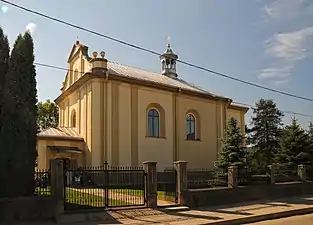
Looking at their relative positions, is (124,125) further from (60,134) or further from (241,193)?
(241,193)

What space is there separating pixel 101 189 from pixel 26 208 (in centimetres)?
374

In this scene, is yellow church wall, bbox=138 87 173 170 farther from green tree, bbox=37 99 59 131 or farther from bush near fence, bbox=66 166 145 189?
green tree, bbox=37 99 59 131

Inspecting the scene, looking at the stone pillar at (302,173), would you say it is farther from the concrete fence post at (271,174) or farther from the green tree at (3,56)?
the green tree at (3,56)

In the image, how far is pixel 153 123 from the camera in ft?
104

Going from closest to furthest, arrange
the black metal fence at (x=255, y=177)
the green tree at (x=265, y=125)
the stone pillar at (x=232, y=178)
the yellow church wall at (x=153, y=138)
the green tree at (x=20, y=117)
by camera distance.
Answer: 1. the green tree at (x=20, y=117)
2. the stone pillar at (x=232, y=178)
3. the black metal fence at (x=255, y=177)
4. the yellow church wall at (x=153, y=138)
5. the green tree at (x=265, y=125)

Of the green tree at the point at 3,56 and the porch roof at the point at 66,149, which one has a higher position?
the green tree at the point at 3,56

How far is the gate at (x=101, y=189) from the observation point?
14.5m

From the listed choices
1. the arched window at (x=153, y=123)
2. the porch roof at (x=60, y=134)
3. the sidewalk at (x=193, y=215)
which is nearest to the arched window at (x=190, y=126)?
the arched window at (x=153, y=123)

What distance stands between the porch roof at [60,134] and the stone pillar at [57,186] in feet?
45.7

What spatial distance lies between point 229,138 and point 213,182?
5269mm

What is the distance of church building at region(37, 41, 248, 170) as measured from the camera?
27906mm

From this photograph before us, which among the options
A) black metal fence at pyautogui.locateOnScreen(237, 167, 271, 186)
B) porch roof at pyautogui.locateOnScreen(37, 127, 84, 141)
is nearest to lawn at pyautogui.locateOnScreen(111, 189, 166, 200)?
black metal fence at pyautogui.locateOnScreen(237, 167, 271, 186)

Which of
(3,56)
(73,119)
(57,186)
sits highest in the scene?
(3,56)

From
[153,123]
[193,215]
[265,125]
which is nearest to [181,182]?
[193,215]
